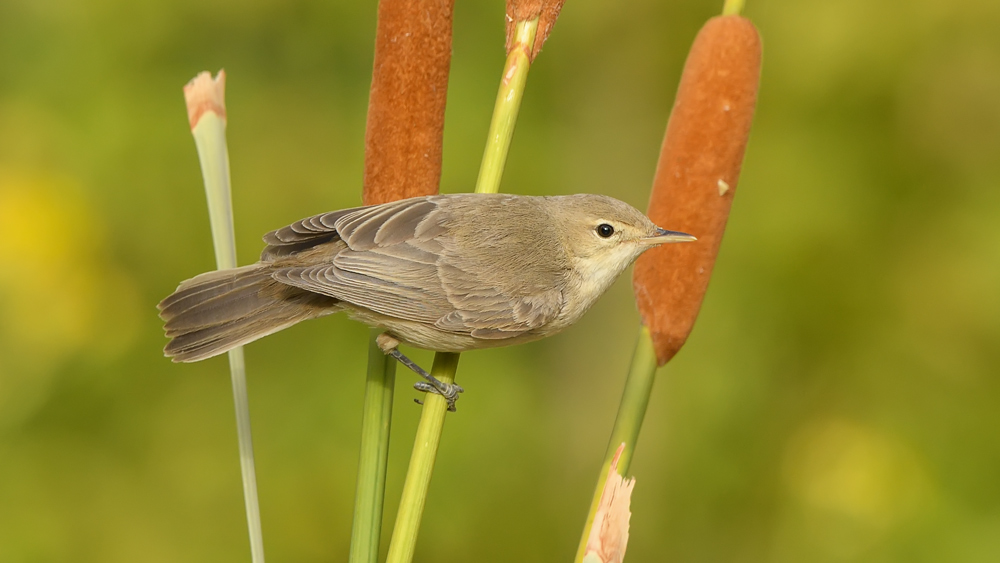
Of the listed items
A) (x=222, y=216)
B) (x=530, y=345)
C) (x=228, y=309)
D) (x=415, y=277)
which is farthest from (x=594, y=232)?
(x=530, y=345)

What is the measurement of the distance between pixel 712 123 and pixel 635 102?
2602mm

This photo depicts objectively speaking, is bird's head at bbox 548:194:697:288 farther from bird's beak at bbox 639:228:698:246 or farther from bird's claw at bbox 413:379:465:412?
bird's claw at bbox 413:379:465:412

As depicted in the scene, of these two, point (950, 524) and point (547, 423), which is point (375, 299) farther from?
point (950, 524)

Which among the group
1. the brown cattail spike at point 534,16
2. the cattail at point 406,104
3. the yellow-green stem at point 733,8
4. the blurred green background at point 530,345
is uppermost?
the yellow-green stem at point 733,8

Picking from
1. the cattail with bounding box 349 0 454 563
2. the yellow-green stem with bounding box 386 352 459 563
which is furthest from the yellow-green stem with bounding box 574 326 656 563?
the cattail with bounding box 349 0 454 563

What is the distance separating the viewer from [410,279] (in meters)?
2.21

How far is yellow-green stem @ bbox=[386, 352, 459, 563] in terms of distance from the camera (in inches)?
57.5

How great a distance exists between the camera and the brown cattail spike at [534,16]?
165 cm

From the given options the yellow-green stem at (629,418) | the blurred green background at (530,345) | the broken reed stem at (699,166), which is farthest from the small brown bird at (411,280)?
the blurred green background at (530,345)

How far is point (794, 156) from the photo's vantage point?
3.87 m

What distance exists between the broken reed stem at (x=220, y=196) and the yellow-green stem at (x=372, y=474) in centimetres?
17

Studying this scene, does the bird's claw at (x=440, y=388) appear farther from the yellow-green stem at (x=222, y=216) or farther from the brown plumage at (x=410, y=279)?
the yellow-green stem at (x=222, y=216)

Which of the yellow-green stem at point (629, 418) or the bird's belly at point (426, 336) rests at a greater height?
the yellow-green stem at point (629, 418)

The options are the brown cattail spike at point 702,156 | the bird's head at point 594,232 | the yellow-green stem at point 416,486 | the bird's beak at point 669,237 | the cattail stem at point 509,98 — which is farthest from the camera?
the bird's head at point 594,232
